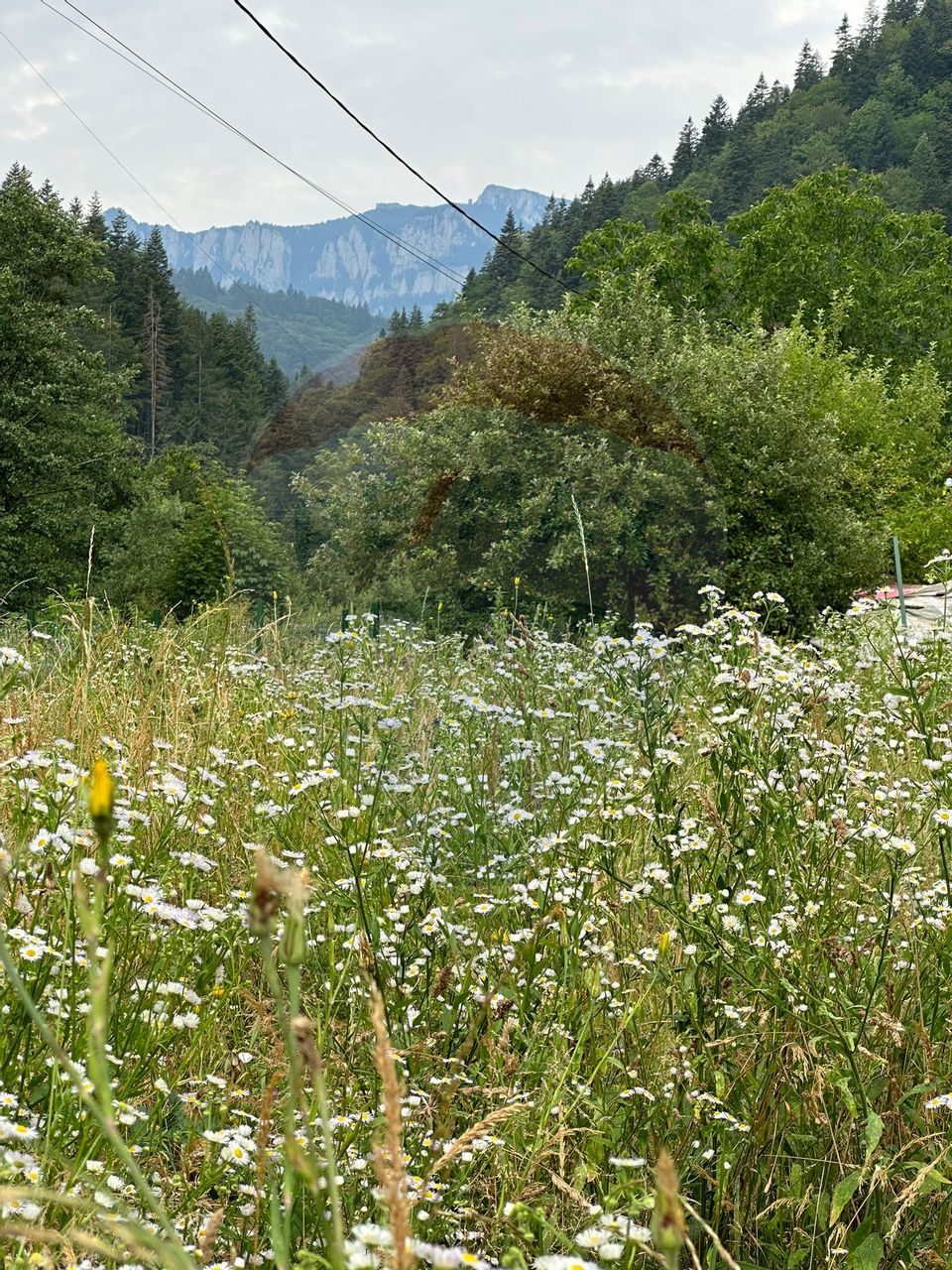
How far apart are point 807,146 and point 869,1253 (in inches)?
3032

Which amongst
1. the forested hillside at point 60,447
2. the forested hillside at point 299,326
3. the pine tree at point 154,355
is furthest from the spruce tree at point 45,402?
the pine tree at point 154,355

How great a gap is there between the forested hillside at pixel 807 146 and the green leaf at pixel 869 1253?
42.6 metres

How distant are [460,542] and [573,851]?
33.9 ft

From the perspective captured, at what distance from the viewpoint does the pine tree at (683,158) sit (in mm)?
69625

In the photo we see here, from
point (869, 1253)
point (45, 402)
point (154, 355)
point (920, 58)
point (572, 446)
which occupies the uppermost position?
point (920, 58)

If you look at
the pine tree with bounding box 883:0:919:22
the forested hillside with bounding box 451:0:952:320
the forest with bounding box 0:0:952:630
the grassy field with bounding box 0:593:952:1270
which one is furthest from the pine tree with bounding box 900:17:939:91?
the grassy field with bounding box 0:593:952:1270

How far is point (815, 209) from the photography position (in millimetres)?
34156

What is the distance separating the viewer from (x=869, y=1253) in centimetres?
170

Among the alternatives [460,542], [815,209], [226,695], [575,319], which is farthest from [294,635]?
[815,209]

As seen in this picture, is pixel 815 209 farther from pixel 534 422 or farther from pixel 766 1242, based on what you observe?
pixel 766 1242

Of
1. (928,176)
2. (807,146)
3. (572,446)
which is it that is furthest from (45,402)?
(807,146)

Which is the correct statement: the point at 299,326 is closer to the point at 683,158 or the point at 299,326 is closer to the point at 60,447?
the point at 683,158

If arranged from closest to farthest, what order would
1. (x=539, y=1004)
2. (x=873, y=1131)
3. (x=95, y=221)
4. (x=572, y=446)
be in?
(x=873, y=1131) → (x=539, y=1004) → (x=572, y=446) → (x=95, y=221)

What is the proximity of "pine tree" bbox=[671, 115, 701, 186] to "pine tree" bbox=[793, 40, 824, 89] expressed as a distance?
44.6ft
